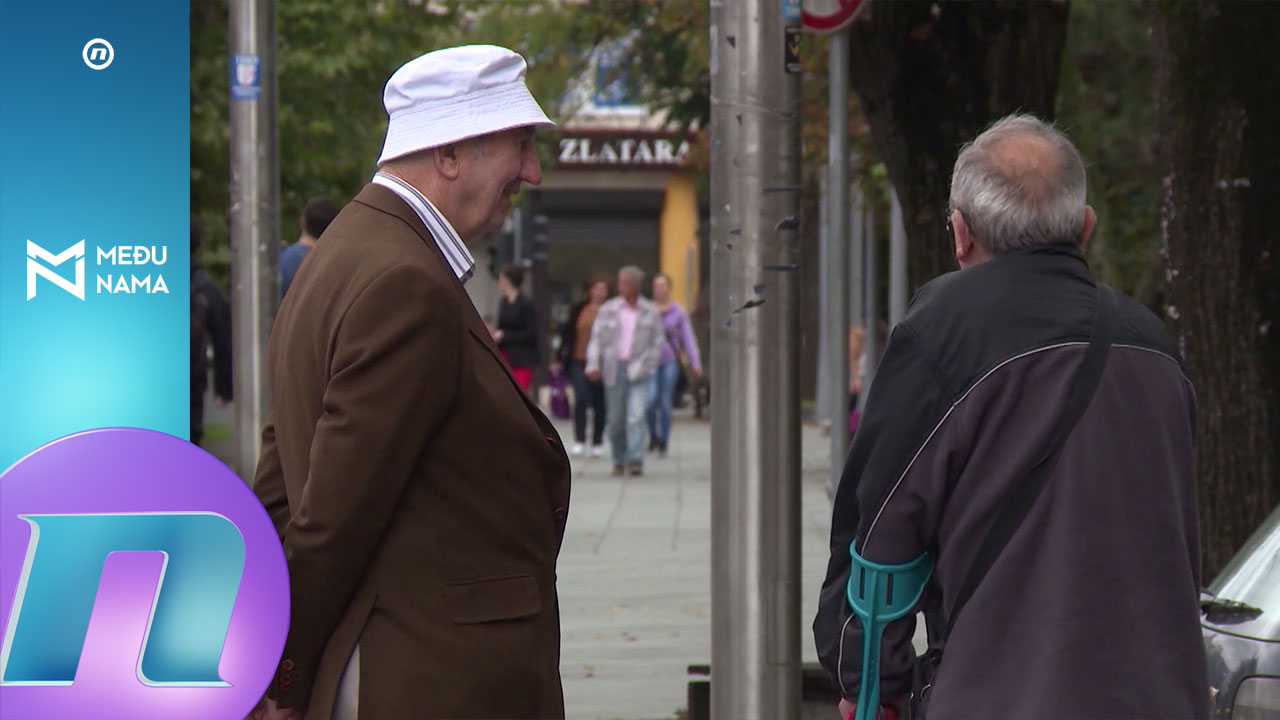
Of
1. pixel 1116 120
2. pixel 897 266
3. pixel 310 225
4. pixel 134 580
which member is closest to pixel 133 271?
pixel 134 580

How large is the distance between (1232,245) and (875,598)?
515 cm

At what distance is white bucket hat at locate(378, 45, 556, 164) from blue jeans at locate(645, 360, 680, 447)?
17644 mm

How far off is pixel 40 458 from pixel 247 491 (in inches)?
11.9

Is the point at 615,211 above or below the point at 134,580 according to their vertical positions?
below

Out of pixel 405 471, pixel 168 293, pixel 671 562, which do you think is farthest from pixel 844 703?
pixel 671 562

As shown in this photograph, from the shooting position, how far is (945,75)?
9.65 m

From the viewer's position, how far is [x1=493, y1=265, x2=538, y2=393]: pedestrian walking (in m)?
19.0

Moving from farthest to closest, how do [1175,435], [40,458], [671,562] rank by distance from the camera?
[671,562] → [1175,435] → [40,458]

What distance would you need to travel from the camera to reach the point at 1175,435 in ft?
11.4

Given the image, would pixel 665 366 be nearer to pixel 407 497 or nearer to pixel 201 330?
pixel 201 330

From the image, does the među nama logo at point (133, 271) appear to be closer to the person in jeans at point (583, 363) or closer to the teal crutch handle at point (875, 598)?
the teal crutch handle at point (875, 598)

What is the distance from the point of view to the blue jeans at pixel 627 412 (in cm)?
1867

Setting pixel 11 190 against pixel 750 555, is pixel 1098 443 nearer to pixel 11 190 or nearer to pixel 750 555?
pixel 750 555

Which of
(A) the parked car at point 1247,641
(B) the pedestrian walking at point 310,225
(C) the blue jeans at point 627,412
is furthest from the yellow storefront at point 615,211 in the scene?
(A) the parked car at point 1247,641
